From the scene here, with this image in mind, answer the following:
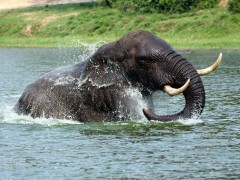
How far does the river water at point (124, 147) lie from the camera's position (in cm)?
1280

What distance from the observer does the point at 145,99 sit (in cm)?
1620

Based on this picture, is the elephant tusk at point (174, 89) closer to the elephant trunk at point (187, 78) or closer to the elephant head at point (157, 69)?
the elephant head at point (157, 69)

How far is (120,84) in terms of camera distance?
642 inches

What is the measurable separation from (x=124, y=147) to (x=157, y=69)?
1817mm

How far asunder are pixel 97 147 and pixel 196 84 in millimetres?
2048

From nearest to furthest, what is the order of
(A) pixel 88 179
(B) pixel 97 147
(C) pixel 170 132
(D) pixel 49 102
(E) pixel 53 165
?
(A) pixel 88 179 < (E) pixel 53 165 < (B) pixel 97 147 < (C) pixel 170 132 < (D) pixel 49 102

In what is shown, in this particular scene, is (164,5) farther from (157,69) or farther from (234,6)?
(157,69)

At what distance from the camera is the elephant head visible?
15.3 meters

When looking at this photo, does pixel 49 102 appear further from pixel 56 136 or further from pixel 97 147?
A: pixel 97 147

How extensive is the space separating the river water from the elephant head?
40 centimetres

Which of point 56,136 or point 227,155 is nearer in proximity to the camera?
point 227,155

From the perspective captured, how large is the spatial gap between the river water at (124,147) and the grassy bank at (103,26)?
27.8 metres

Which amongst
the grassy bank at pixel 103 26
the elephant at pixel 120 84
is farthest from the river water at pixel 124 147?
the grassy bank at pixel 103 26

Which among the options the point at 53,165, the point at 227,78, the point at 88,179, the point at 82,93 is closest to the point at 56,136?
the point at 82,93
